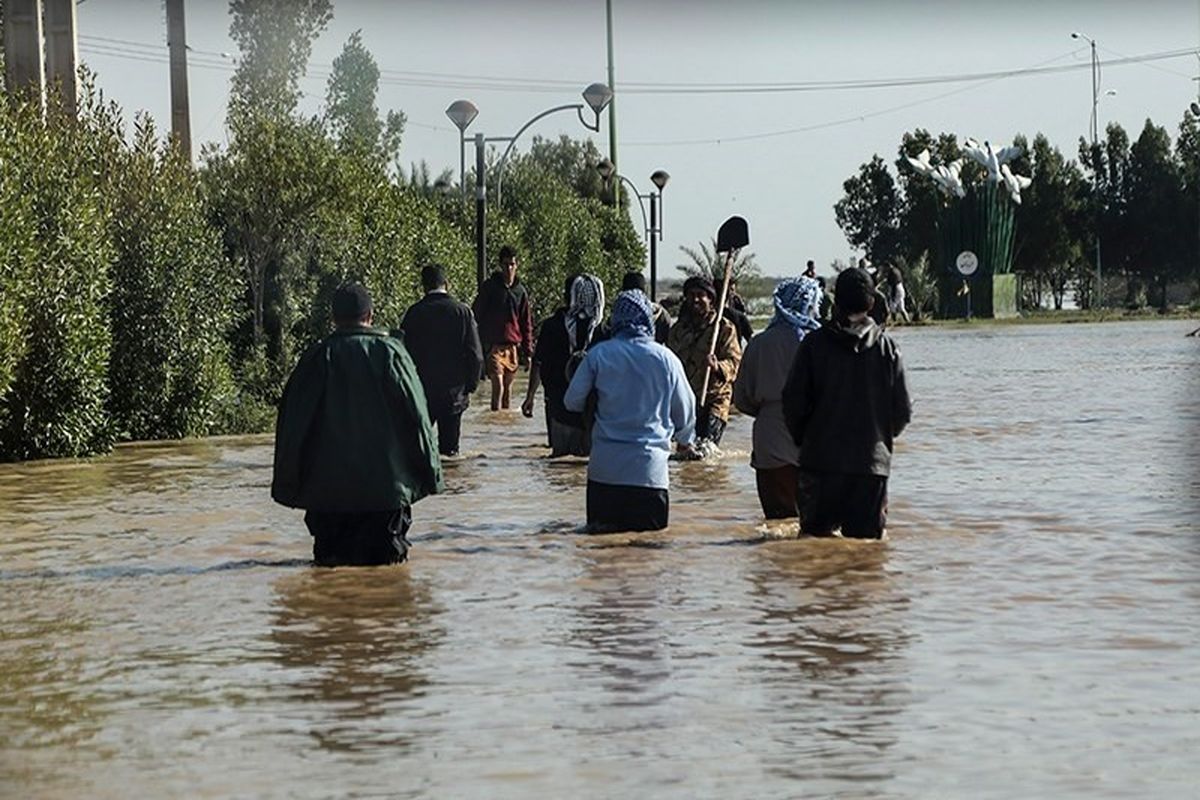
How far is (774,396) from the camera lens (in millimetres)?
14984

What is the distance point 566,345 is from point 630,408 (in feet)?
20.8

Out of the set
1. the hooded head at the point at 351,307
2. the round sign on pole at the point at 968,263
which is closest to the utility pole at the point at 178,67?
the hooded head at the point at 351,307

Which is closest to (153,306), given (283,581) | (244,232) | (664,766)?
(244,232)

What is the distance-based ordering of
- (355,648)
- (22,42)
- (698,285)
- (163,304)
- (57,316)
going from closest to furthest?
(355,648)
(698,285)
(57,316)
(163,304)
(22,42)

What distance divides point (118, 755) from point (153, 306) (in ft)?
58.3

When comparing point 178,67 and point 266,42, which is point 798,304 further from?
point 266,42

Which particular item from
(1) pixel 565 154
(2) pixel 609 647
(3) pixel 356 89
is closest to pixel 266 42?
(3) pixel 356 89

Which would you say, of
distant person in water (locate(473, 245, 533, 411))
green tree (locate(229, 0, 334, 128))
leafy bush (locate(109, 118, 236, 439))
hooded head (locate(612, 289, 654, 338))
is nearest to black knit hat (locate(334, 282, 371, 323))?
hooded head (locate(612, 289, 654, 338))

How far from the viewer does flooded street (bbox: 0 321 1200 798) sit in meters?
7.93

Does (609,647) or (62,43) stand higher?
(62,43)

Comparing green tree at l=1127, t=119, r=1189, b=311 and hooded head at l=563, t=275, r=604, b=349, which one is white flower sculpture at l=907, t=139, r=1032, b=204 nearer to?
green tree at l=1127, t=119, r=1189, b=311

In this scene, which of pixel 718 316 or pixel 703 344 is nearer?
pixel 718 316

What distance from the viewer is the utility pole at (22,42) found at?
26.7 m

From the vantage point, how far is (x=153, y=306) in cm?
2562
